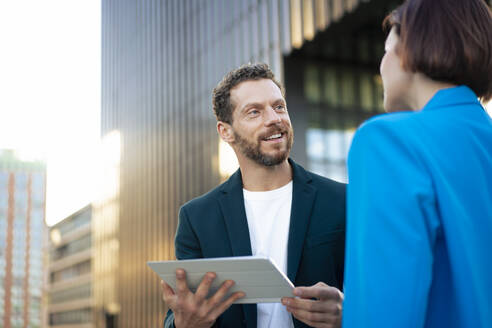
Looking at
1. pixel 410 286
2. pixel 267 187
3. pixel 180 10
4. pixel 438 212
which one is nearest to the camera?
pixel 410 286

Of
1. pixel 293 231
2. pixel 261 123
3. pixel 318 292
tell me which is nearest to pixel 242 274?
pixel 318 292

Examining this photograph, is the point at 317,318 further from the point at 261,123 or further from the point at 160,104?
the point at 160,104

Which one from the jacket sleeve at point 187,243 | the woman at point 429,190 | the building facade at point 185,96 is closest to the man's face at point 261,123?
the jacket sleeve at point 187,243

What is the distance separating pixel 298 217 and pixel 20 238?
12636 cm

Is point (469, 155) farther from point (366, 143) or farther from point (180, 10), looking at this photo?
point (180, 10)

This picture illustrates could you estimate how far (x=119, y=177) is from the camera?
36.7m

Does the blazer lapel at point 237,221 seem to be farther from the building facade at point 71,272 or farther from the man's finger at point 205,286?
the building facade at point 71,272

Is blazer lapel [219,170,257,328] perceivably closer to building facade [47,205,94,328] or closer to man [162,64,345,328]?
man [162,64,345,328]

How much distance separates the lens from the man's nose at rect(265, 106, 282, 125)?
113 inches

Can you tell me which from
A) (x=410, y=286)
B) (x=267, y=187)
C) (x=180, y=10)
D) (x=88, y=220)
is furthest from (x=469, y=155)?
(x=88, y=220)

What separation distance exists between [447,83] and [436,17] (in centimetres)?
18

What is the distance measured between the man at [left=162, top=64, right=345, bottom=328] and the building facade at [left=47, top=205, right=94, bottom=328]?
67.3 meters

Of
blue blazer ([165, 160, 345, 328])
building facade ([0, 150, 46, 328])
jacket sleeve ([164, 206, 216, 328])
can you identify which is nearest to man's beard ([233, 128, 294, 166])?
blue blazer ([165, 160, 345, 328])

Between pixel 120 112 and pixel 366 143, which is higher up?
pixel 120 112
